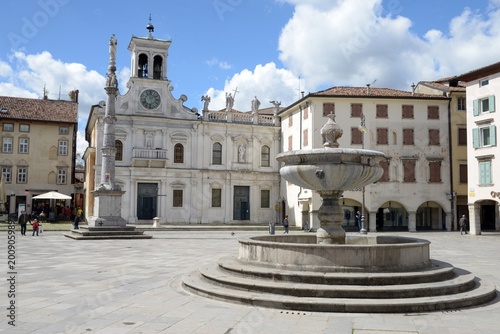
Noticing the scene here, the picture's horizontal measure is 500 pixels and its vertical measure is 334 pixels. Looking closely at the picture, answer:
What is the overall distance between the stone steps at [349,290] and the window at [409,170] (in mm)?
31984

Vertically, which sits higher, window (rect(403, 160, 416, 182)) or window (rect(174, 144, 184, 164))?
window (rect(174, 144, 184, 164))

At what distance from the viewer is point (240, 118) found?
47625mm

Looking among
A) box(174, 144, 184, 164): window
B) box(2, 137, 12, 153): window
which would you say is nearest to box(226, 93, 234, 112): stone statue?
box(174, 144, 184, 164): window

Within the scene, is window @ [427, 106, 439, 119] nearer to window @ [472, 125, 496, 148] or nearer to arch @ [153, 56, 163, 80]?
window @ [472, 125, 496, 148]

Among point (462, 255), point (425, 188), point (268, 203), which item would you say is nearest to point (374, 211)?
point (425, 188)

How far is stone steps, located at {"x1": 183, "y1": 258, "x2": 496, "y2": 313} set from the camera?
8.48m

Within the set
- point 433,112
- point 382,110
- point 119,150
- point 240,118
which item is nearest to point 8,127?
point 119,150

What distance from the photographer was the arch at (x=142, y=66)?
1774 inches

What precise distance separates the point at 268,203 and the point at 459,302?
38742 millimetres

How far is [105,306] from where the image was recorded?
8805mm

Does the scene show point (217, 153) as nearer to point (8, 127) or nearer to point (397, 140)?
point (397, 140)

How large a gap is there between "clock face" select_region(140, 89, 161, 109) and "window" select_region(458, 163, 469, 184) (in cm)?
2617

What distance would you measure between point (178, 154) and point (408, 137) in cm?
1982

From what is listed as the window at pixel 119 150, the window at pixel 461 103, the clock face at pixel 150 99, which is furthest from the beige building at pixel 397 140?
the window at pixel 119 150
